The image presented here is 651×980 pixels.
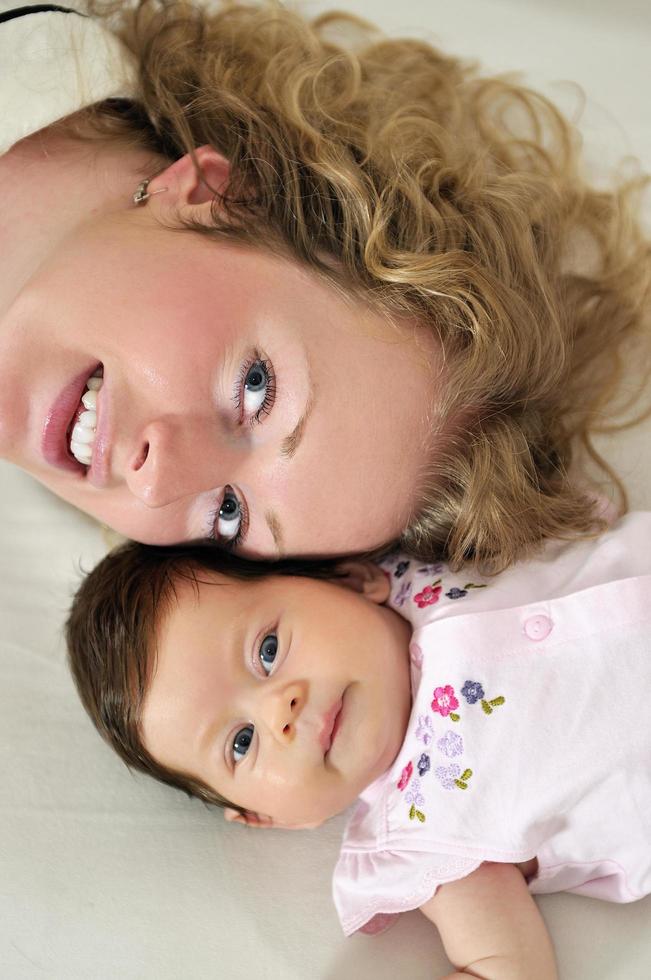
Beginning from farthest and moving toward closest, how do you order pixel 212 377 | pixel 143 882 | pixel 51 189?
pixel 51 189 → pixel 143 882 → pixel 212 377

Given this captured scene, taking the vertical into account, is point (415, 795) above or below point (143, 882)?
above

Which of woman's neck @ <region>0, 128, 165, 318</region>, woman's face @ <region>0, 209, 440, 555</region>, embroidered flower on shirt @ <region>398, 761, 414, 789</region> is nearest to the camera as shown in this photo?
woman's face @ <region>0, 209, 440, 555</region>

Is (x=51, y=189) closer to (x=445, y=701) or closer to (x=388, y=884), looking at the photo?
(x=445, y=701)

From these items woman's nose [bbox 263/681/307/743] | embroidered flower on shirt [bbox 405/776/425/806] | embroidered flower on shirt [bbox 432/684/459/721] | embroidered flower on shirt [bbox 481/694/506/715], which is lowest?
embroidered flower on shirt [bbox 405/776/425/806]

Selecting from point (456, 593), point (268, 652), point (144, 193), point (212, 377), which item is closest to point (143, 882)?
point (268, 652)

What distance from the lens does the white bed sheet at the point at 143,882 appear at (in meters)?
1.29

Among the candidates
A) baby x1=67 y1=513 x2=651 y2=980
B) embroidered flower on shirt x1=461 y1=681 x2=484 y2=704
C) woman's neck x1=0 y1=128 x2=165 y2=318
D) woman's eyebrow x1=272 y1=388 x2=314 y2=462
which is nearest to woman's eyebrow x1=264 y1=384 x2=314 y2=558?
woman's eyebrow x1=272 y1=388 x2=314 y2=462

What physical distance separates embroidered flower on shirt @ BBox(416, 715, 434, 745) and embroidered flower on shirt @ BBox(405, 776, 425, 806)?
2.0 inches

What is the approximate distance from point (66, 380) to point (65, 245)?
0.19 m

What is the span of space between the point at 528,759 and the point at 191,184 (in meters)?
0.86

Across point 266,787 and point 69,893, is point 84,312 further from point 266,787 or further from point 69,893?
point 69,893

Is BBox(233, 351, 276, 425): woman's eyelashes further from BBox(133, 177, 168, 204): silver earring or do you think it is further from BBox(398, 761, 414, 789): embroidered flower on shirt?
BBox(398, 761, 414, 789): embroidered flower on shirt

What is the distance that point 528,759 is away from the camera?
4.20 ft

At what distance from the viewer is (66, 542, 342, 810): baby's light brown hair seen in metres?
1.33
